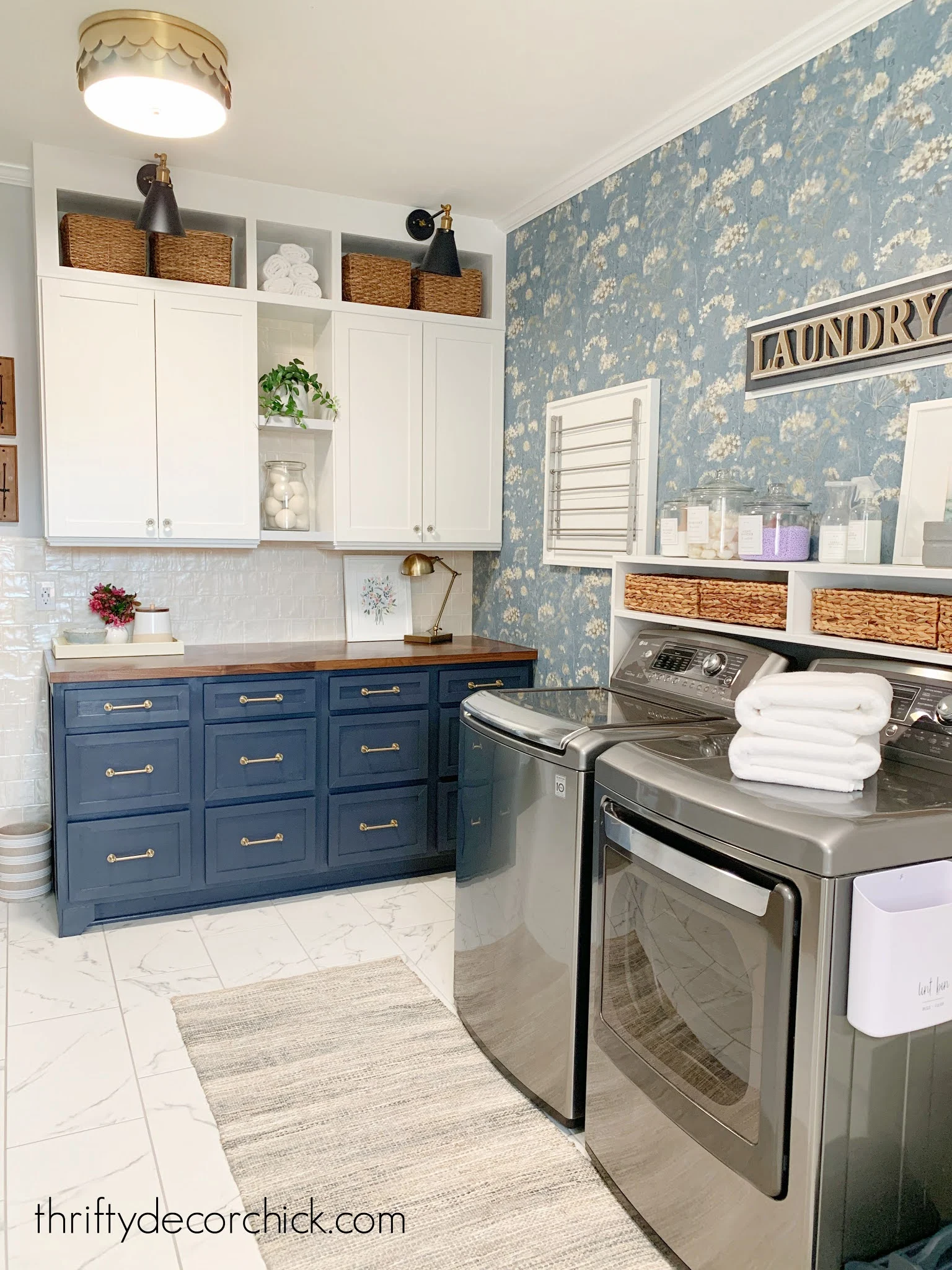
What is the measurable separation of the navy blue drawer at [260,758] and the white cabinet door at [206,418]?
2.46 feet

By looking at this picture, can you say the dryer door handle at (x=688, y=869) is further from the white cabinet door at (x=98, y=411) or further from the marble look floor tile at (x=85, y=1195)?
the white cabinet door at (x=98, y=411)

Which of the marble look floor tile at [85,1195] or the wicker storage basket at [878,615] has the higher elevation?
the wicker storage basket at [878,615]

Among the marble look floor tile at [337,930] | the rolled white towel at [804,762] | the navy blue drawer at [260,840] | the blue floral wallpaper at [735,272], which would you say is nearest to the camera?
the rolled white towel at [804,762]

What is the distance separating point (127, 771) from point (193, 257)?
1886 mm

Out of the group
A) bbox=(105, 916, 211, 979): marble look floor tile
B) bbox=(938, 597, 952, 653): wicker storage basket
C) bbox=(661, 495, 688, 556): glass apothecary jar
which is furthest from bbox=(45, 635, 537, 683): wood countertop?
bbox=(938, 597, 952, 653): wicker storage basket

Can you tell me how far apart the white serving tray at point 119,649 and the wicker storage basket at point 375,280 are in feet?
5.07

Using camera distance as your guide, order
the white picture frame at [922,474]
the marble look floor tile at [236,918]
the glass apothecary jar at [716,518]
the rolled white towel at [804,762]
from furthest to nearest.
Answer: the marble look floor tile at [236,918], the glass apothecary jar at [716,518], the white picture frame at [922,474], the rolled white towel at [804,762]

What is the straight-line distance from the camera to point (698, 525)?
266 cm

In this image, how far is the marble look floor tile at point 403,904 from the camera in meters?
3.43

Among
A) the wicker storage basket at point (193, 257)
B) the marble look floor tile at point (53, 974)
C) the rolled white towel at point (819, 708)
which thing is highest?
the wicker storage basket at point (193, 257)

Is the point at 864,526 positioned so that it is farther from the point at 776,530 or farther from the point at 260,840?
the point at 260,840

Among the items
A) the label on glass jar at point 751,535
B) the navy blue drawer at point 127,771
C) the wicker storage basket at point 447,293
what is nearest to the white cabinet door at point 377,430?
the wicker storage basket at point 447,293

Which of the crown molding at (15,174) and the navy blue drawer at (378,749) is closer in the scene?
the crown molding at (15,174)

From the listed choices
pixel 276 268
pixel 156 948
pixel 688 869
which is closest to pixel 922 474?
pixel 688 869
